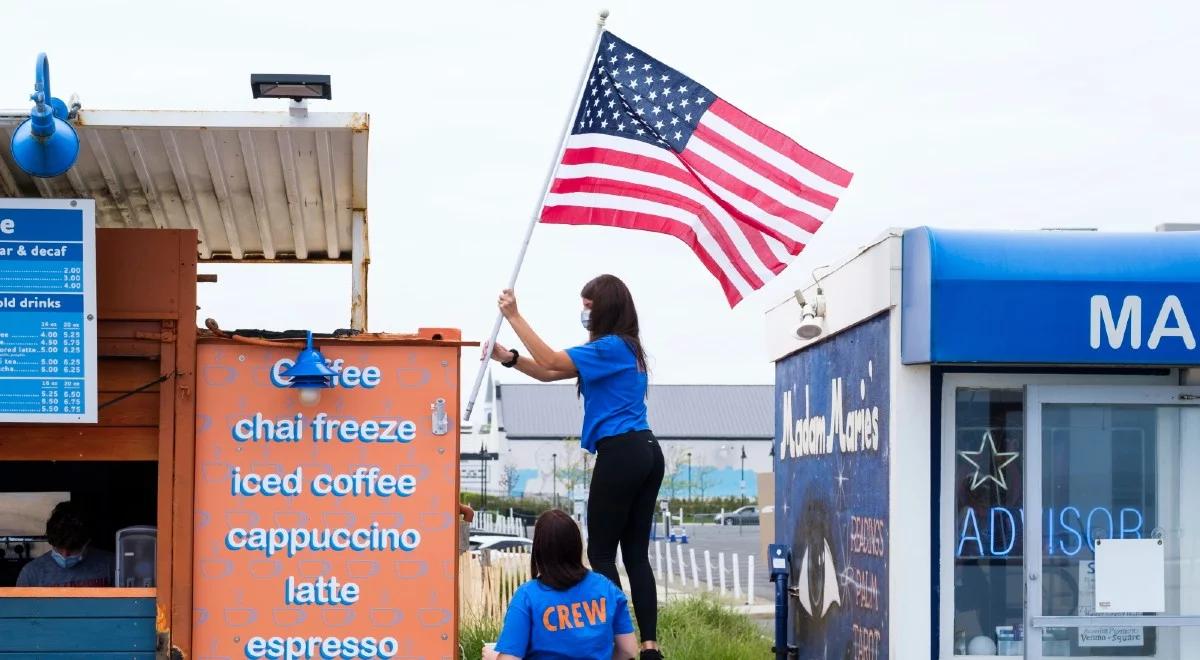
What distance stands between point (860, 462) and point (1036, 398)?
1238 millimetres

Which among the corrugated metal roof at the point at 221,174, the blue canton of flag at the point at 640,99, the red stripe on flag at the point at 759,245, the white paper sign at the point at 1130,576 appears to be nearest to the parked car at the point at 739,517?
the white paper sign at the point at 1130,576

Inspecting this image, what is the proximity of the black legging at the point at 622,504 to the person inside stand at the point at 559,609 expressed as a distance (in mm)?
1419

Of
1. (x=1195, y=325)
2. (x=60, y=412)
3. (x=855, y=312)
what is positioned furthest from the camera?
(x=855, y=312)

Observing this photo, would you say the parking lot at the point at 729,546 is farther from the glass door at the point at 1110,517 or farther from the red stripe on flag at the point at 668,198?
the red stripe on flag at the point at 668,198

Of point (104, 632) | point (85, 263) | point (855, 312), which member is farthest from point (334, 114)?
point (855, 312)

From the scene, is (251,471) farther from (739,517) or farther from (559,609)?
(739,517)

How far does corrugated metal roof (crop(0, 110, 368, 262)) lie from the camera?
5.91m

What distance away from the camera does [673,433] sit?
377 ft

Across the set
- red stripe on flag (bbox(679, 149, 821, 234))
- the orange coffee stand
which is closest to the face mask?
the orange coffee stand

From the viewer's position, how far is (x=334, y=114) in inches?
233

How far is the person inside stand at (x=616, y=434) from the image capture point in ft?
21.9

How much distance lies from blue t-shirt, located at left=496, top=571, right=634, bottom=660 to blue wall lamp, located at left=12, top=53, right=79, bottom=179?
236cm

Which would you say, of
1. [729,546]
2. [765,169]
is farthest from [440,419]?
[729,546]

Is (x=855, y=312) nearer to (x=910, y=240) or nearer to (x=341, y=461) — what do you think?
(x=910, y=240)
